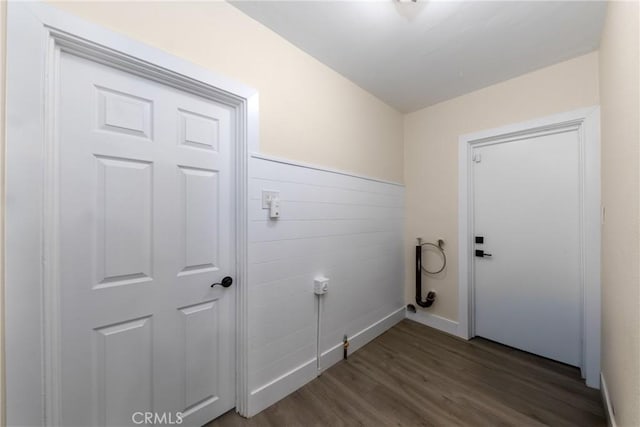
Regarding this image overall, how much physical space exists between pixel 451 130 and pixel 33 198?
3.16 m

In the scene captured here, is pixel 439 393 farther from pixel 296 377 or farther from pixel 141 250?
pixel 141 250

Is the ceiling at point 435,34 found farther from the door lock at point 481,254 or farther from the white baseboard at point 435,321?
the white baseboard at point 435,321

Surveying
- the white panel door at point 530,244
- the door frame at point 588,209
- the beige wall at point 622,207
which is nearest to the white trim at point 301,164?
the white panel door at point 530,244

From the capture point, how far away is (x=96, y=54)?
108 centimetres

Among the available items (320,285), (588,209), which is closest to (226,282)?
(320,285)

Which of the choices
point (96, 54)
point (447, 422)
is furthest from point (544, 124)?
point (96, 54)

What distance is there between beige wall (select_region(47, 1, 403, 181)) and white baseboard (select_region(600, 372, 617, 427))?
2231 mm

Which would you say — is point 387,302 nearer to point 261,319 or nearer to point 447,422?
point 447,422

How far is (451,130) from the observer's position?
2604 mm

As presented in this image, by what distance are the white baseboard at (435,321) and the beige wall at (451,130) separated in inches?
2.4

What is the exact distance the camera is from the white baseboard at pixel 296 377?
1.54m

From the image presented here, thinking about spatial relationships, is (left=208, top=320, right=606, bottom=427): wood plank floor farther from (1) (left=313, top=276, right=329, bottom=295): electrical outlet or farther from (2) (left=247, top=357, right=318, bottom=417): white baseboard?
(1) (left=313, top=276, right=329, bottom=295): electrical outlet

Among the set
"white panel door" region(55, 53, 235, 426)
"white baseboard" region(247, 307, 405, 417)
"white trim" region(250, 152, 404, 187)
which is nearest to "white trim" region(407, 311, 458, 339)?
"white baseboard" region(247, 307, 405, 417)

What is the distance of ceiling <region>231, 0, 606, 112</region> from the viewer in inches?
57.8
